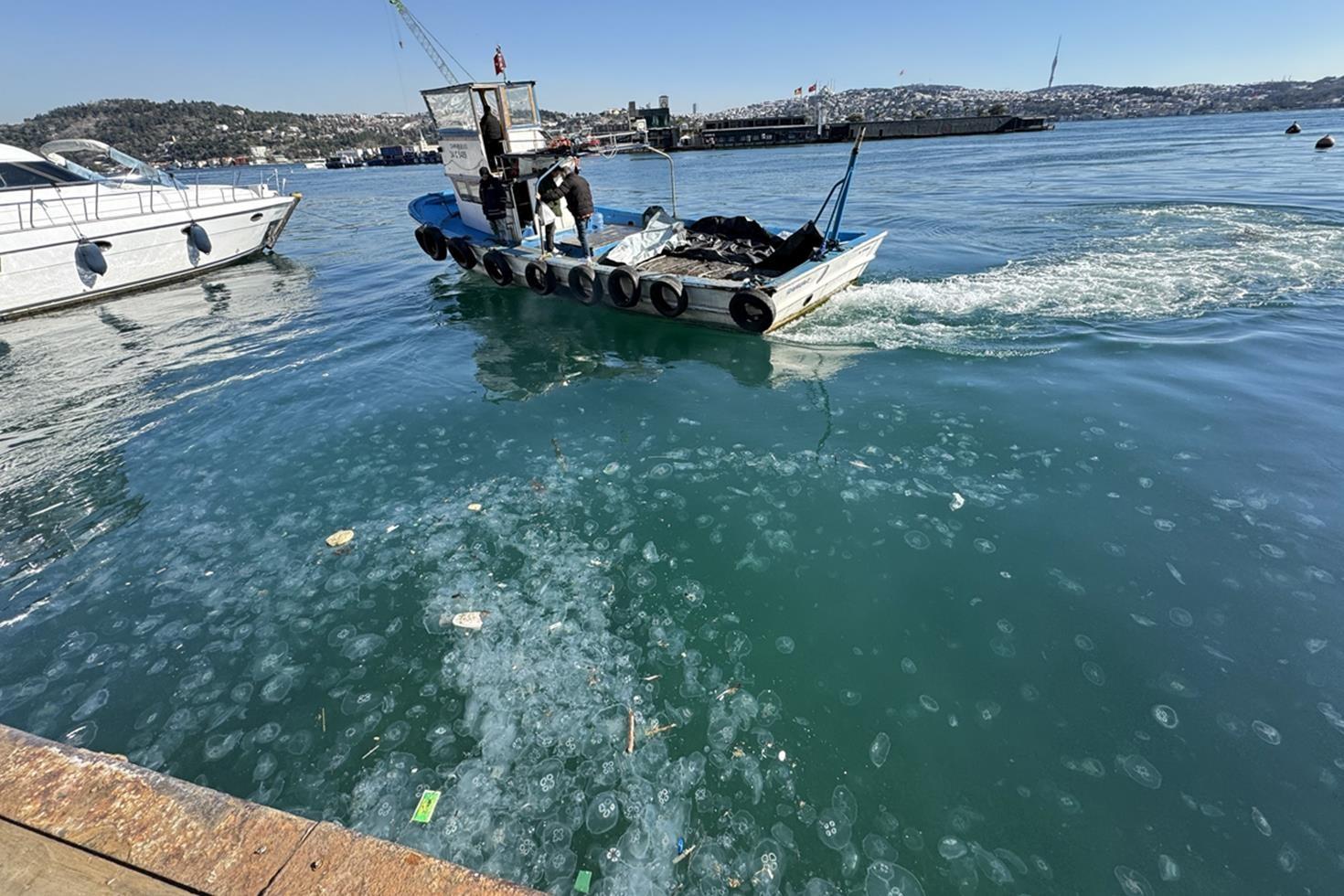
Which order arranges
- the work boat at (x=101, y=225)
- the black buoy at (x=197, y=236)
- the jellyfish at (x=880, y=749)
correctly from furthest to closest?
1. the black buoy at (x=197, y=236)
2. the work boat at (x=101, y=225)
3. the jellyfish at (x=880, y=749)

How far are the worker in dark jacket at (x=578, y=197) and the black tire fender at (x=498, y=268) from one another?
207cm

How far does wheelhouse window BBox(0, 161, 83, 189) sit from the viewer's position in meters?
13.5

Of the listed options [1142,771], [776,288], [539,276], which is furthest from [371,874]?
[539,276]

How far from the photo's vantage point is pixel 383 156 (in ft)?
370

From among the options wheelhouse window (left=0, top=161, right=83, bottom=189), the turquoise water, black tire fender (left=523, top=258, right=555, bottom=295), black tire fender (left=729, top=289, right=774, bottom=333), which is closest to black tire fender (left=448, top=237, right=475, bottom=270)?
black tire fender (left=523, top=258, right=555, bottom=295)

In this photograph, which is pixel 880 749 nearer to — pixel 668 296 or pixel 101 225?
pixel 668 296

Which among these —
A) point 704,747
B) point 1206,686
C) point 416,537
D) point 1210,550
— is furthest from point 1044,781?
point 416,537

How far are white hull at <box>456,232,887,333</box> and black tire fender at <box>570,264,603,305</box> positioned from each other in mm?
85

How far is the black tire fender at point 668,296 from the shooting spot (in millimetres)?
9516

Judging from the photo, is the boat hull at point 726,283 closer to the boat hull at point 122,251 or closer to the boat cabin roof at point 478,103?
the boat cabin roof at point 478,103

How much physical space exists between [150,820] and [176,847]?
0.69ft

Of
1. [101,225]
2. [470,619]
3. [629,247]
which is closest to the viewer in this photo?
[470,619]

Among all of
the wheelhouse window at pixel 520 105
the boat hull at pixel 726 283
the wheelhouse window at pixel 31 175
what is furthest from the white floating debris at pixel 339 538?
the wheelhouse window at pixel 31 175

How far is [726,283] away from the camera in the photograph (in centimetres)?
920
